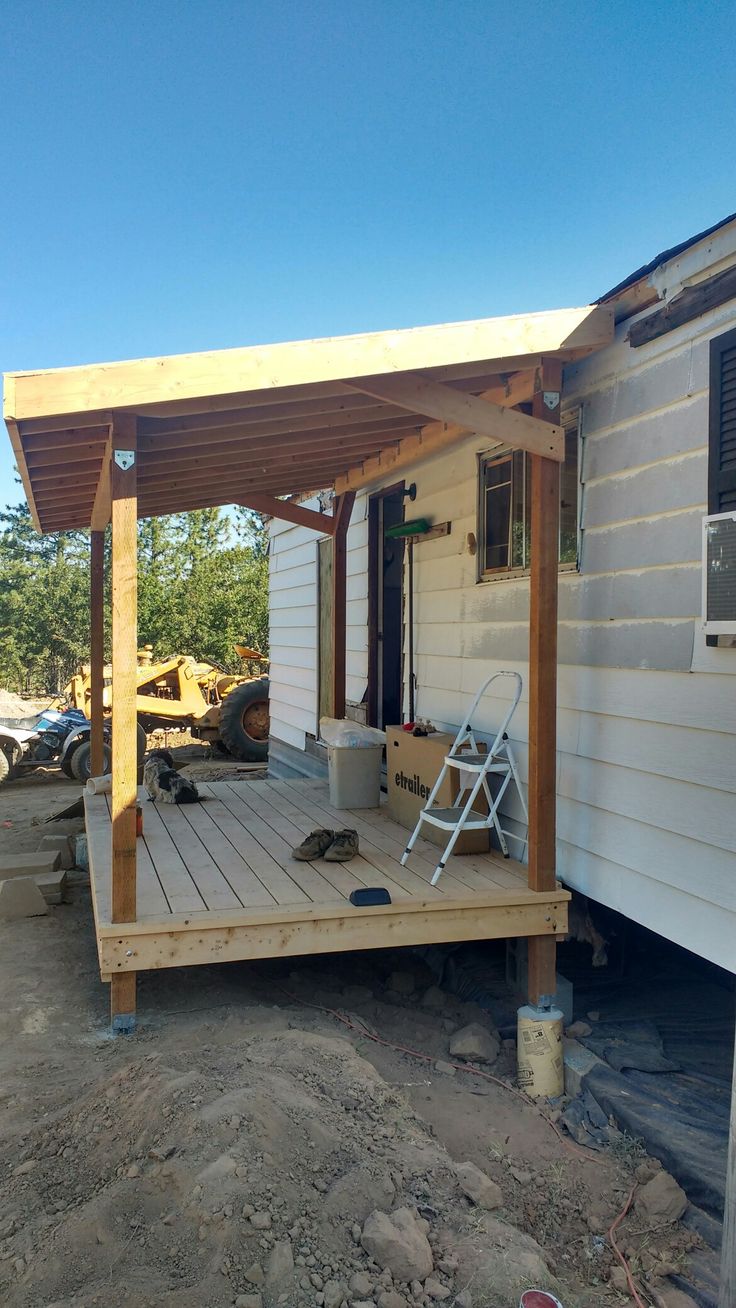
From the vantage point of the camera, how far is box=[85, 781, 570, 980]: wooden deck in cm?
371

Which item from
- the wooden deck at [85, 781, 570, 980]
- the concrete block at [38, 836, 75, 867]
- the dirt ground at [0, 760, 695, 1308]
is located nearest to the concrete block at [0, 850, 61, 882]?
the concrete block at [38, 836, 75, 867]

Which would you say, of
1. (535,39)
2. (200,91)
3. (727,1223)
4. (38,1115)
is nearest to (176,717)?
(200,91)

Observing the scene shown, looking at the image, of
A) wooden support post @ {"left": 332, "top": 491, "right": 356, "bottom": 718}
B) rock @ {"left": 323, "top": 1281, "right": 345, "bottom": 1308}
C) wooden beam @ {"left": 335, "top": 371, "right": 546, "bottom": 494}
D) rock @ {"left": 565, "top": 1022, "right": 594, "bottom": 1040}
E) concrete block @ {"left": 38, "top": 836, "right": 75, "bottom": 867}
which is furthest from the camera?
wooden support post @ {"left": 332, "top": 491, "right": 356, "bottom": 718}

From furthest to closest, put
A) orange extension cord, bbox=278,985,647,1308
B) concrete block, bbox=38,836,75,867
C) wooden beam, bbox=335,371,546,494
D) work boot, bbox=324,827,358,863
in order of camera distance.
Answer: concrete block, bbox=38,836,75,867 → work boot, bbox=324,827,358,863 → wooden beam, bbox=335,371,546,494 → orange extension cord, bbox=278,985,647,1308

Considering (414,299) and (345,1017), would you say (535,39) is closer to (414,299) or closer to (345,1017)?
(345,1017)

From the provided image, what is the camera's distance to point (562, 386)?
4324 mm

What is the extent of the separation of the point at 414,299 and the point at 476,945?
61.5 ft

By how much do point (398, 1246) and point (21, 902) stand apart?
13.9 ft

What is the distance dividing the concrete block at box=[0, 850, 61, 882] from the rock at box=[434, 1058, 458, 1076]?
364 cm

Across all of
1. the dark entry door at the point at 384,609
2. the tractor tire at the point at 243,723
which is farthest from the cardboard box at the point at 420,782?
the tractor tire at the point at 243,723

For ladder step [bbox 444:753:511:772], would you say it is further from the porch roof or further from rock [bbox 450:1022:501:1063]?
the porch roof

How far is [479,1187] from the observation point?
2.76m

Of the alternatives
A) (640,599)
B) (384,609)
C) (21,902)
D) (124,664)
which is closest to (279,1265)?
(124,664)

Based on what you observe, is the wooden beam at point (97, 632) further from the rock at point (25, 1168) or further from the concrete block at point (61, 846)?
the rock at point (25, 1168)
